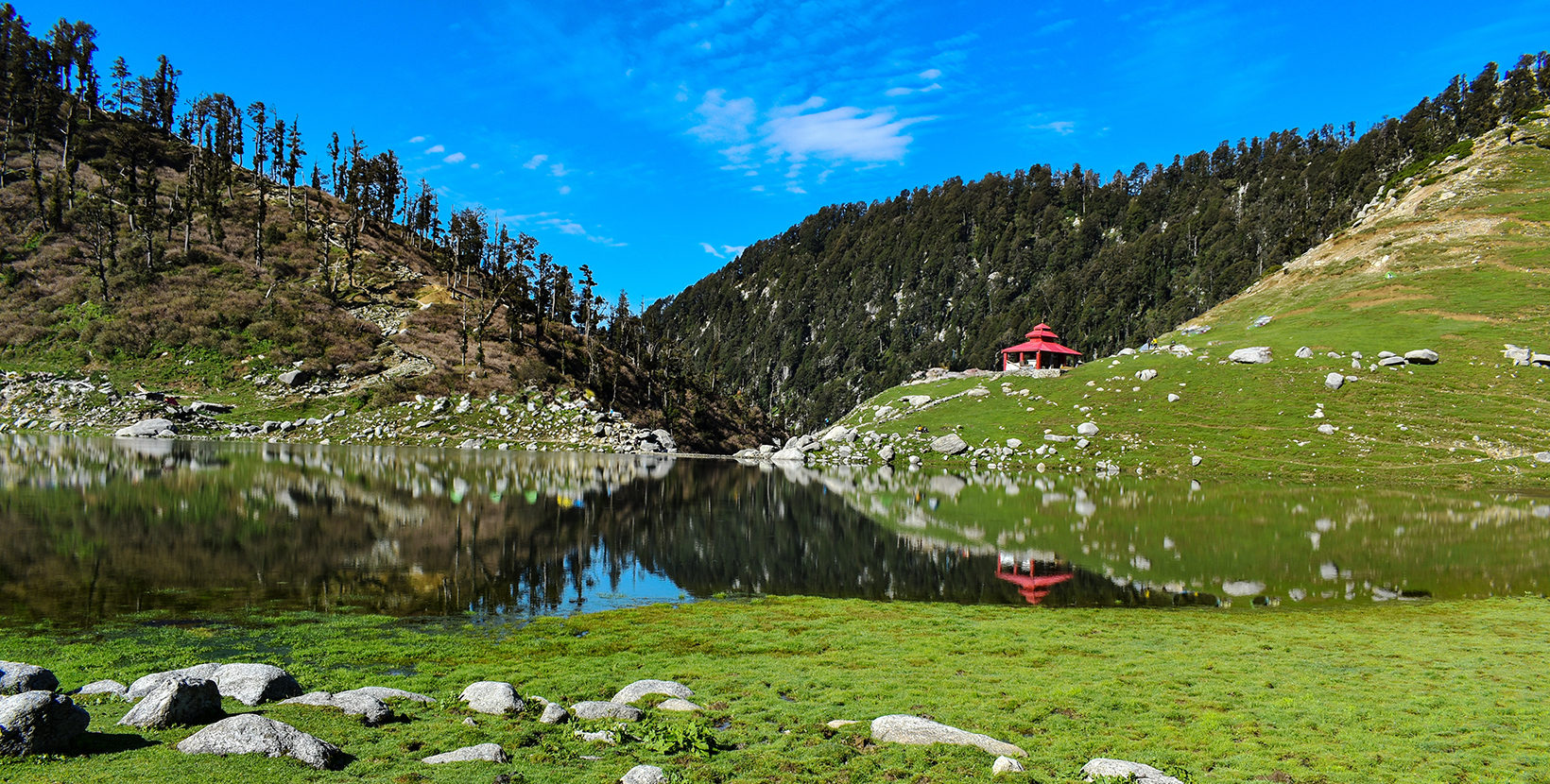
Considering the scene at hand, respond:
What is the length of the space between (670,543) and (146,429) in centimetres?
8570

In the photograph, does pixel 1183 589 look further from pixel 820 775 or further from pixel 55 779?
pixel 55 779

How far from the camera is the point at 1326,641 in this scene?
1750 centimetres

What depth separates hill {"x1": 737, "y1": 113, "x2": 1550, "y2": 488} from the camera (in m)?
62.6

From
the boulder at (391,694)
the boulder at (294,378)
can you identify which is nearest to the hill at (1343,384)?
the boulder at (391,694)

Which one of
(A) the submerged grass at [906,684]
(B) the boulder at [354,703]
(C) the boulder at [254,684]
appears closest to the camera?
(A) the submerged grass at [906,684]

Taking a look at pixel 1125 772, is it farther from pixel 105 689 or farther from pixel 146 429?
pixel 146 429

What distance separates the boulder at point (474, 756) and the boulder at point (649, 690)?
10.2 feet

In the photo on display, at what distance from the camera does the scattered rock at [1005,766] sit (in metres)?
9.23

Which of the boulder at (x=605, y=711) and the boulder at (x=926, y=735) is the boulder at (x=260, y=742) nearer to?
the boulder at (x=605, y=711)

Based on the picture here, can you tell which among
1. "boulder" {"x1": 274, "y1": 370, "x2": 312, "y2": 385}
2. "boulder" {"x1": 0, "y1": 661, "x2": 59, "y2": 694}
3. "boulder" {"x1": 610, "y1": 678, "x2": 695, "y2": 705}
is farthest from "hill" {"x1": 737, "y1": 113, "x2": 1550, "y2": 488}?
"boulder" {"x1": 0, "y1": 661, "x2": 59, "y2": 694}

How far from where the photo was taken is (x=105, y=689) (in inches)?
441

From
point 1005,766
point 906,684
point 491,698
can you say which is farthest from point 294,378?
point 1005,766

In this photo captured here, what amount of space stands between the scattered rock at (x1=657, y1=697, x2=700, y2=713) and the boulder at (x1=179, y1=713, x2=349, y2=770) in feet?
16.1

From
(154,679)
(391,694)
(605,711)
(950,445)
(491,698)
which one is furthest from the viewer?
(950,445)
